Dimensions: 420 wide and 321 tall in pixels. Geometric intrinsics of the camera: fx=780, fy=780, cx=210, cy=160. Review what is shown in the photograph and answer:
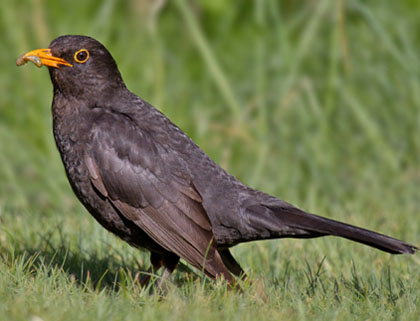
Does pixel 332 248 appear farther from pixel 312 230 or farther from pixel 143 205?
pixel 143 205

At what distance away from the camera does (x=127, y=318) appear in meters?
3.53

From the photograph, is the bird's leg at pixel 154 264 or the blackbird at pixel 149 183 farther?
the bird's leg at pixel 154 264

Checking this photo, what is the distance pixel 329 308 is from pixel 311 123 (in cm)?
425

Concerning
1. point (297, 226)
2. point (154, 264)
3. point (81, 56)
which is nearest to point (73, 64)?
point (81, 56)

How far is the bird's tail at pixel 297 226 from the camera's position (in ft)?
13.4

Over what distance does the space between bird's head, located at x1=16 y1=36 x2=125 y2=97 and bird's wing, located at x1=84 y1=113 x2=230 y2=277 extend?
0.93 ft

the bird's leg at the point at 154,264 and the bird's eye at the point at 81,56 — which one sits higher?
the bird's eye at the point at 81,56

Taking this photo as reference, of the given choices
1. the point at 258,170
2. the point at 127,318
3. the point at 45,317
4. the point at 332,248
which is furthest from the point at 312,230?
the point at 258,170

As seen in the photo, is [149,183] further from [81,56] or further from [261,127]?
[261,127]

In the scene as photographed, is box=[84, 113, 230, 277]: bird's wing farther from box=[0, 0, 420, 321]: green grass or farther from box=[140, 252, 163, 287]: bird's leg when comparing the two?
box=[140, 252, 163, 287]: bird's leg

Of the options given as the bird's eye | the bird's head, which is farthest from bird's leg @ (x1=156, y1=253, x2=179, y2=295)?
the bird's eye

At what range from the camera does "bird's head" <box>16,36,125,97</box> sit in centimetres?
473

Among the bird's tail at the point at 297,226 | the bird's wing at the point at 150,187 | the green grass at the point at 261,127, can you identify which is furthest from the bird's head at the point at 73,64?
the bird's tail at the point at 297,226

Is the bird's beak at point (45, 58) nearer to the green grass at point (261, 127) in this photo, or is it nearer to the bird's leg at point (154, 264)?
the green grass at point (261, 127)
